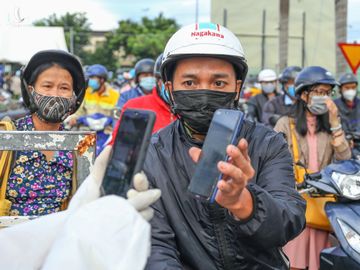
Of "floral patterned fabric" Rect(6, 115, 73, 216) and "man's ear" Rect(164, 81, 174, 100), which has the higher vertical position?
"man's ear" Rect(164, 81, 174, 100)

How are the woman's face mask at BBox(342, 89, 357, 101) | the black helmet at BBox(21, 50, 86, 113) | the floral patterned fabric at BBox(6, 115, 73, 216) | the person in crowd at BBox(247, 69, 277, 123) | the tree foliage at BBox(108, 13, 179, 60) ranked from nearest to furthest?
the floral patterned fabric at BBox(6, 115, 73, 216) → the black helmet at BBox(21, 50, 86, 113) → the woman's face mask at BBox(342, 89, 357, 101) → the person in crowd at BBox(247, 69, 277, 123) → the tree foliage at BBox(108, 13, 179, 60)

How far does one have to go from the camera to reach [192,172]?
2359 mm

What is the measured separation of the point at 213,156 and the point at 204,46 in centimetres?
81

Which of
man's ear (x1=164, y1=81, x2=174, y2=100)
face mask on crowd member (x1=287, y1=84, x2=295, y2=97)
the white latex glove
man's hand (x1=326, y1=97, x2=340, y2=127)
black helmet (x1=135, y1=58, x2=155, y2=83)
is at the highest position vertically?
black helmet (x1=135, y1=58, x2=155, y2=83)

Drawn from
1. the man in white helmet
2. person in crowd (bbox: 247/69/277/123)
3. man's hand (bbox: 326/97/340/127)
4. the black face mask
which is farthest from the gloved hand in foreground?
person in crowd (bbox: 247/69/277/123)

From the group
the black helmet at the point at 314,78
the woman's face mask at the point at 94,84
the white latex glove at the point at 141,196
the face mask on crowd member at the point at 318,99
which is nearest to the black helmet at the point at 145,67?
the woman's face mask at the point at 94,84

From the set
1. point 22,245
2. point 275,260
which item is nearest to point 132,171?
point 22,245

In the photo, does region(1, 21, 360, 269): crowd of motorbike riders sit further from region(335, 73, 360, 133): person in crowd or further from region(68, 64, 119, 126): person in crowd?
region(68, 64, 119, 126): person in crowd

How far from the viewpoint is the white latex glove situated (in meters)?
1.51

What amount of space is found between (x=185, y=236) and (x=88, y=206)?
829 mm

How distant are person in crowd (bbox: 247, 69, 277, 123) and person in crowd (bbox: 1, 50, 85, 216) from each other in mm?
7384

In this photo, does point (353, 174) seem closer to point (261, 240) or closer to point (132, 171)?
point (261, 240)

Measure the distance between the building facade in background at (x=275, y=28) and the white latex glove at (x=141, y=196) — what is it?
3069 centimetres

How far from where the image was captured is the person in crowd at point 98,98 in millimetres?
9547
